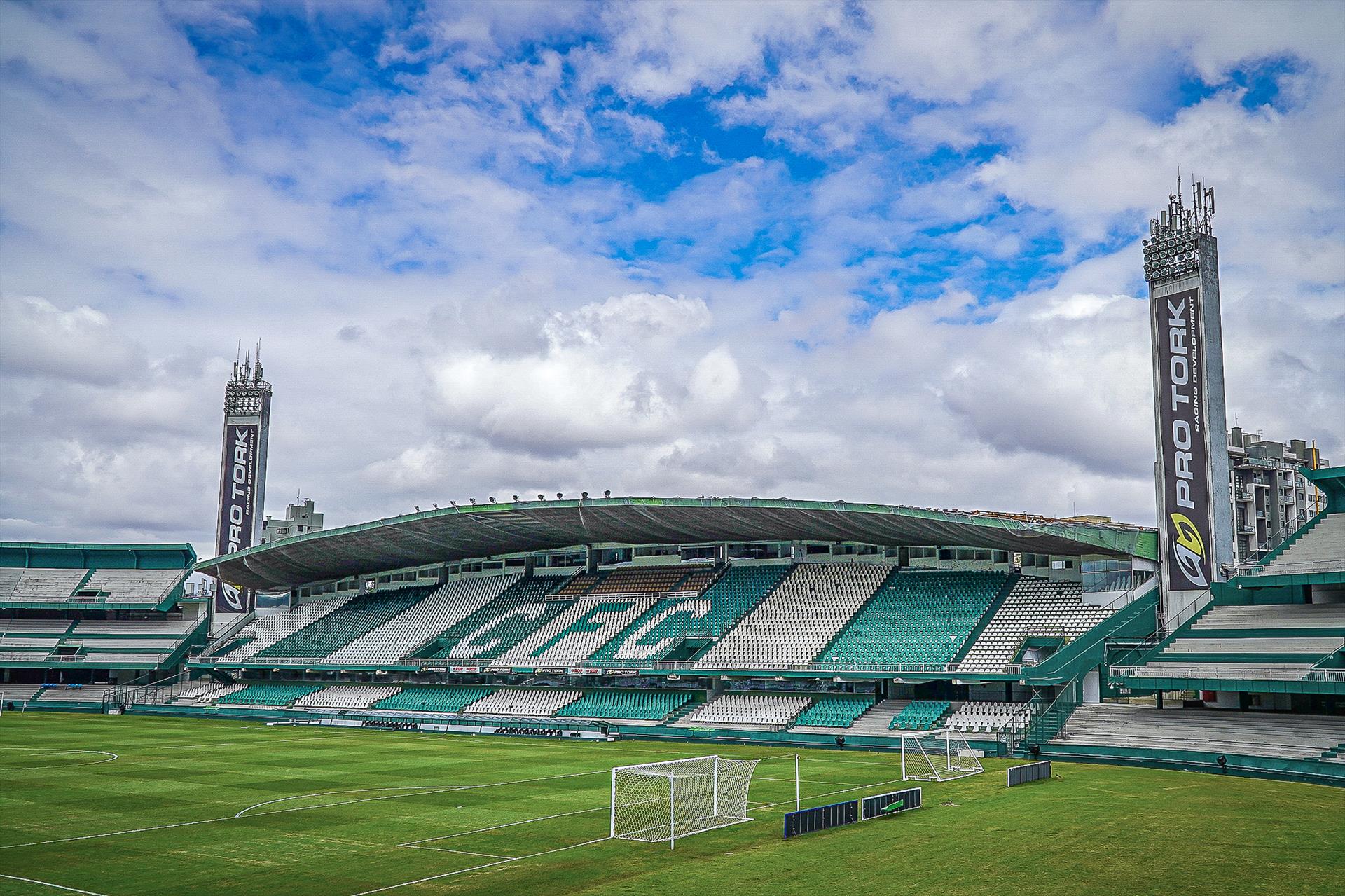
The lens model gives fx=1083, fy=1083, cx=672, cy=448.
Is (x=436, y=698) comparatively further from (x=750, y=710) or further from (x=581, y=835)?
(x=581, y=835)

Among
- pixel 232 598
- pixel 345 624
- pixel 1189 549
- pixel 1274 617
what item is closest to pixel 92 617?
pixel 232 598

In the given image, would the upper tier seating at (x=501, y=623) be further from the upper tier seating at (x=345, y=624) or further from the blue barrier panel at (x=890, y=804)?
the blue barrier panel at (x=890, y=804)

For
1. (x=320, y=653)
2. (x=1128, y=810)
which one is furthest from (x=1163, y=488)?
(x=320, y=653)

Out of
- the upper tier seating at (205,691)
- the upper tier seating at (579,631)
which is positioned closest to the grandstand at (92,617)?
the upper tier seating at (205,691)

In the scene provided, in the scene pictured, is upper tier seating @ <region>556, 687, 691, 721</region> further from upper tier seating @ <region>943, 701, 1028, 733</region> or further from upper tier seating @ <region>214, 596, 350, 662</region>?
upper tier seating @ <region>214, 596, 350, 662</region>

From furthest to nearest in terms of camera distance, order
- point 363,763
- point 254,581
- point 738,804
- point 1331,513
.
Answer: point 254,581, point 1331,513, point 363,763, point 738,804

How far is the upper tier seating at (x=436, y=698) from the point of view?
→ 230 ft

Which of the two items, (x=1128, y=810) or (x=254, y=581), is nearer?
(x=1128, y=810)

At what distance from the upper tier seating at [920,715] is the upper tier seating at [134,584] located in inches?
2498

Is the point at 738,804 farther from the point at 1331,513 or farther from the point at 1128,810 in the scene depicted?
the point at 1331,513

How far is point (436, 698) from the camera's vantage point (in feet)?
236

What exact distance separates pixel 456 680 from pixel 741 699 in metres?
23.0

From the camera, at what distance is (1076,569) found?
197 ft

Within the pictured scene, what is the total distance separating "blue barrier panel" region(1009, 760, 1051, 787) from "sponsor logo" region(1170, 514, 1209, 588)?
1747 cm
